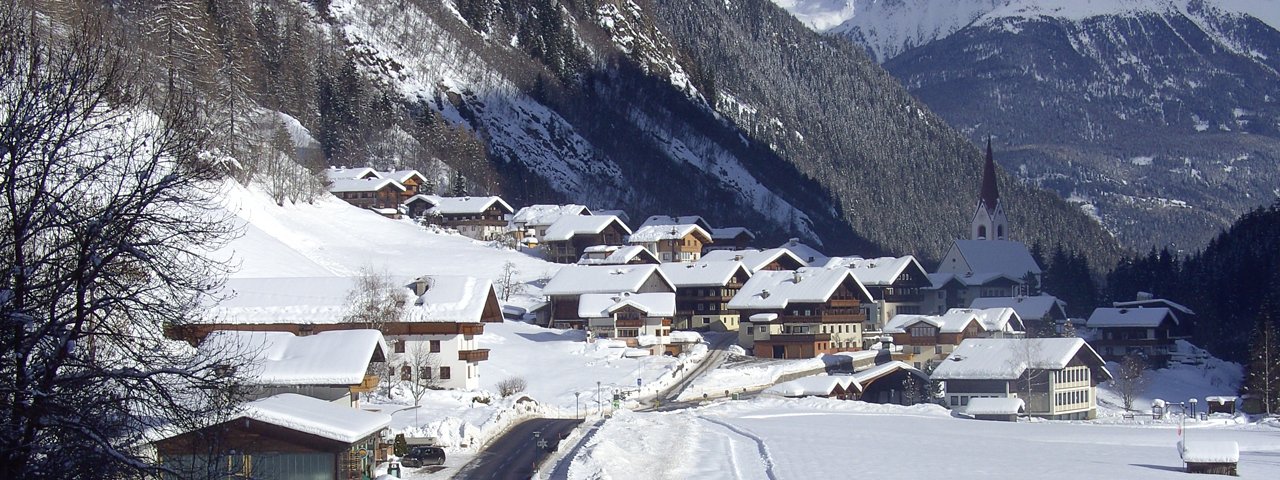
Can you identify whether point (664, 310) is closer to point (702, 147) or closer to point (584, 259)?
point (584, 259)

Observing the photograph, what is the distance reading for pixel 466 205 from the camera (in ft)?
407

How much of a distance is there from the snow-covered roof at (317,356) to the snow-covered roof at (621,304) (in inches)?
1764

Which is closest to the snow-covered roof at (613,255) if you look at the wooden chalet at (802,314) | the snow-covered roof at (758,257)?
the snow-covered roof at (758,257)

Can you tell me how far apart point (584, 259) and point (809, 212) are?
292 ft

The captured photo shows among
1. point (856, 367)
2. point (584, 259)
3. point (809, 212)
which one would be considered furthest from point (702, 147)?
point (856, 367)

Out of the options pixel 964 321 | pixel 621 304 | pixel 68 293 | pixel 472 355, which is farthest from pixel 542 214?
pixel 68 293

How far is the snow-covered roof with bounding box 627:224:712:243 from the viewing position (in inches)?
4838

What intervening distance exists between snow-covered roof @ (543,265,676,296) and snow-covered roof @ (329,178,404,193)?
31350mm

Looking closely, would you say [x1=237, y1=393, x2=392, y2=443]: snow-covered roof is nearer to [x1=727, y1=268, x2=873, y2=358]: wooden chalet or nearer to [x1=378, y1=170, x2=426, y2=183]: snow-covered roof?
[x1=727, y1=268, x2=873, y2=358]: wooden chalet

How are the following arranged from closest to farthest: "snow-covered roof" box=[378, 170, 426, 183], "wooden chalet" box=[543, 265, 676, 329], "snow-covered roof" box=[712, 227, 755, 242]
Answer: "wooden chalet" box=[543, 265, 676, 329] < "snow-covered roof" box=[378, 170, 426, 183] < "snow-covered roof" box=[712, 227, 755, 242]

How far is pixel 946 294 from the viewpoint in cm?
12581

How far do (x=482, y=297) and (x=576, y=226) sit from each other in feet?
178

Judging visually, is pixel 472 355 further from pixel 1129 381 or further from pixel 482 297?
pixel 1129 381

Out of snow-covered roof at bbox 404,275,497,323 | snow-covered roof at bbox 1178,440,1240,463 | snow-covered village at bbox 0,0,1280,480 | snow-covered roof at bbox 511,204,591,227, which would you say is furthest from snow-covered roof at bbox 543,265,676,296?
snow-covered roof at bbox 1178,440,1240,463
